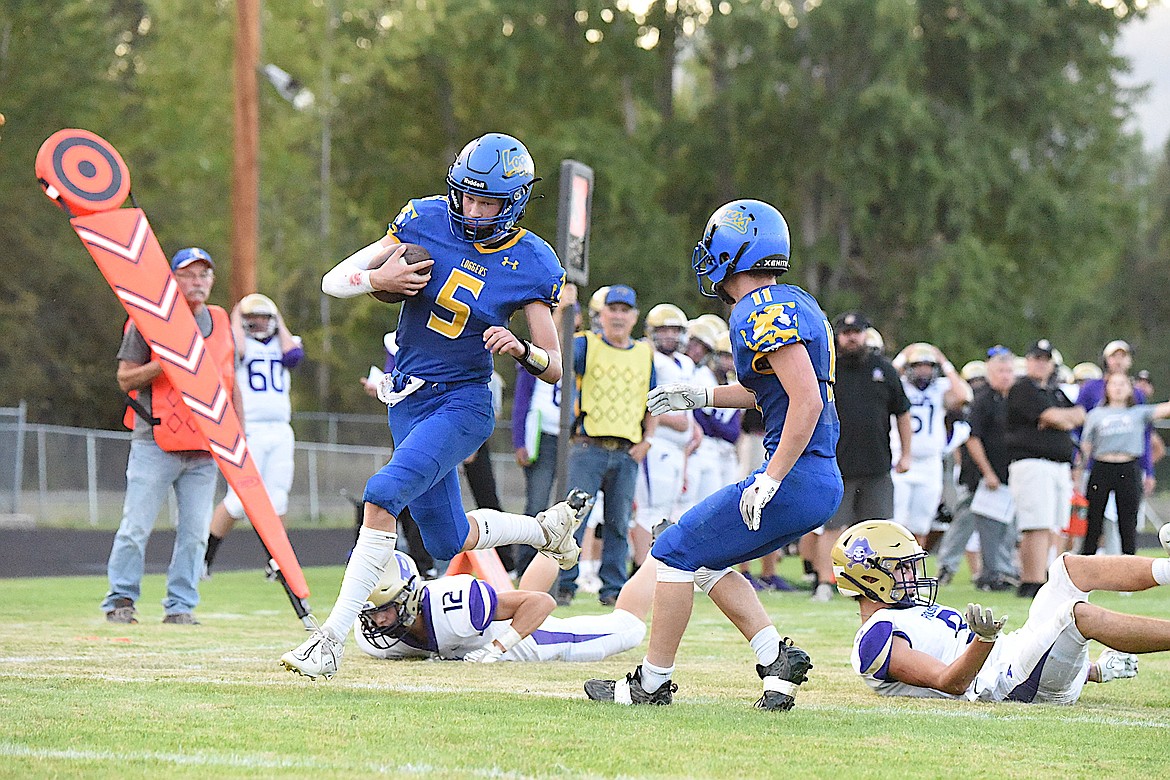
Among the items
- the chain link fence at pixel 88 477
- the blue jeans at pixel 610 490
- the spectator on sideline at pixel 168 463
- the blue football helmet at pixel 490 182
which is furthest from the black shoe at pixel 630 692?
the chain link fence at pixel 88 477

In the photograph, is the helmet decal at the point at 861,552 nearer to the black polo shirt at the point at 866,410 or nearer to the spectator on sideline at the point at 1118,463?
the black polo shirt at the point at 866,410

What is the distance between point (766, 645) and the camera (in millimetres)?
6082

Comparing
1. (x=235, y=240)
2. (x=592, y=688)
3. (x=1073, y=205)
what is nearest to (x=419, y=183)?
(x=1073, y=205)

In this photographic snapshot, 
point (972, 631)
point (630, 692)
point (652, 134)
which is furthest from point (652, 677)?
point (652, 134)

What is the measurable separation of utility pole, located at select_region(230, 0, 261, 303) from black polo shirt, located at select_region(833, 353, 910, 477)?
31.9 ft

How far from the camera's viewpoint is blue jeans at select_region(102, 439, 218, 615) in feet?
31.7

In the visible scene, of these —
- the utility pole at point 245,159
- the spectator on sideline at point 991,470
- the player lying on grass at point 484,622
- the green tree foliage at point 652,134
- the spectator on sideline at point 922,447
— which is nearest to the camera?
the player lying on grass at point 484,622

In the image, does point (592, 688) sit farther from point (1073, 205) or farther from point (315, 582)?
point (1073, 205)

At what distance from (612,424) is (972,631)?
223 inches

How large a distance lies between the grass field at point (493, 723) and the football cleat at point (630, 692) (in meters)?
0.08

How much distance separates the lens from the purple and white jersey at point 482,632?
7289mm

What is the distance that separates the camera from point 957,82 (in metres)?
37.6

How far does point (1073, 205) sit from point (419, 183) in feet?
50.0

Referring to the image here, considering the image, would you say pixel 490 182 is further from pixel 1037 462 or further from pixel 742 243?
pixel 1037 462
